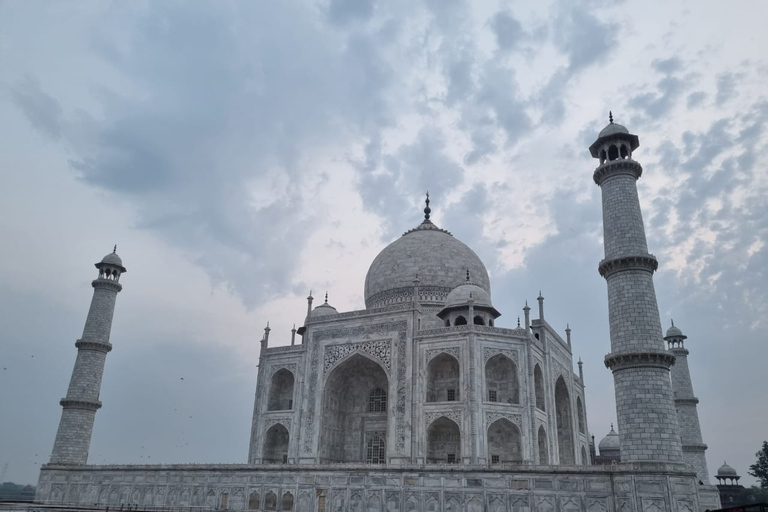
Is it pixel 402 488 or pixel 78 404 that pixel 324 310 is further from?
pixel 402 488

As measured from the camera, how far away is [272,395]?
90.4 ft

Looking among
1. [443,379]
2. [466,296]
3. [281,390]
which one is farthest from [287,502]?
[466,296]

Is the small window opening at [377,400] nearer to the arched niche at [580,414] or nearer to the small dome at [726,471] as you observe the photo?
the arched niche at [580,414]

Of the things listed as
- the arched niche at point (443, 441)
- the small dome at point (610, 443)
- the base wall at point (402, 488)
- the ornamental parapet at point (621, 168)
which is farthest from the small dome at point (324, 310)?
the small dome at point (610, 443)

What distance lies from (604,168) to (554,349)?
11.8 meters

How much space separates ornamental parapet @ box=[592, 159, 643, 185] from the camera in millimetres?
17569

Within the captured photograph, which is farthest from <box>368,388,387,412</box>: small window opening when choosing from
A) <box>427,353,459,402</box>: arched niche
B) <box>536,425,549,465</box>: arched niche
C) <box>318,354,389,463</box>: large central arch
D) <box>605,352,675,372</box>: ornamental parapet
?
<box>605,352,675,372</box>: ornamental parapet

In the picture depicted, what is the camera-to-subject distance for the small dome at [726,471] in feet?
123

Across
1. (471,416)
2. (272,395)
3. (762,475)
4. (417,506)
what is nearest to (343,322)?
(272,395)

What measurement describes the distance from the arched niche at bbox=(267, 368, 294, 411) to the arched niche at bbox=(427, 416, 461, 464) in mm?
7580

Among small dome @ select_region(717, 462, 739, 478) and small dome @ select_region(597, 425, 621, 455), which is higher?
small dome @ select_region(597, 425, 621, 455)

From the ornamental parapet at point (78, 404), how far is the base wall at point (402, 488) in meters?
3.73

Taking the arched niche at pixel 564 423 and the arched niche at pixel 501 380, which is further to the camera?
the arched niche at pixel 564 423

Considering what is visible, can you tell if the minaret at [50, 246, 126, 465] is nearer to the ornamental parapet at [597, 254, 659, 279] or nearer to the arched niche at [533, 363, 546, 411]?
the arched niche at [533, 363, 546, 411]
